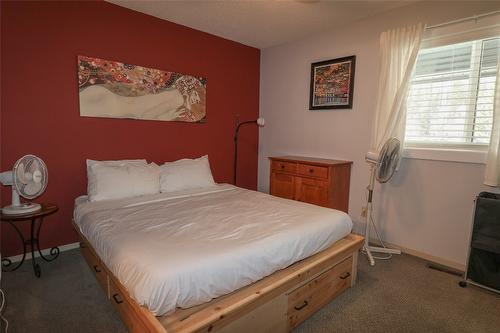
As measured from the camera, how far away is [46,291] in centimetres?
209

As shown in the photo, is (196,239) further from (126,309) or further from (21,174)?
(21,174)

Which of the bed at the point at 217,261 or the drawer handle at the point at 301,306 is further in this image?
the drawer handle at the point at 301,306

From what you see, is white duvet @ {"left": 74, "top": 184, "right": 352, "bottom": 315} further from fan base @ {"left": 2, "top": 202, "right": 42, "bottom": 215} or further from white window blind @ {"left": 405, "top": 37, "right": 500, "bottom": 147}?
white window blind @ {"left": 405, "top": 37, "right": 500, "bottom": 147}

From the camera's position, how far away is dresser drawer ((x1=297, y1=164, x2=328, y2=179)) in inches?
124

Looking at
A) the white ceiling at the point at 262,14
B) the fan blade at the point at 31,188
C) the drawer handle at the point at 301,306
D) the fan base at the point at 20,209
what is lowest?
the drawer handle at the point at 301,306

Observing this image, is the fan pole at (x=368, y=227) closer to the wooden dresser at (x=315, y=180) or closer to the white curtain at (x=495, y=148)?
the wooden dresser at (x=315, y=180)

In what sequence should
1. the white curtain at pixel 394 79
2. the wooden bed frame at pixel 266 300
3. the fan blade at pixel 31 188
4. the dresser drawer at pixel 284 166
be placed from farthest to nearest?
the dresser drawer at pixel 284 166 < the white curtain at pixel 394 79 < the fan blade at pixel 31 188 < the wooden bed frame at pixel 266 300

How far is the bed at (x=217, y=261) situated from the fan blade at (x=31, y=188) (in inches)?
13.8

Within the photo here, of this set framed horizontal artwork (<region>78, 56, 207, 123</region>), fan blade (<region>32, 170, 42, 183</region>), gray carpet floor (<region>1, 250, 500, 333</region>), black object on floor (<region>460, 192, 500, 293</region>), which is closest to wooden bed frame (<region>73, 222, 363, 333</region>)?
gray carpet floor (<region>1, 250, 500, 333</region>)

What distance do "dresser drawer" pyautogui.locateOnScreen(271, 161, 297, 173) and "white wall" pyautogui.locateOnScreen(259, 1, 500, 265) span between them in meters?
0.44

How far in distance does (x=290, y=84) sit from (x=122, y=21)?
2.24 m

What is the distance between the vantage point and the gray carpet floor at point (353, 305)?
1769 millimetres

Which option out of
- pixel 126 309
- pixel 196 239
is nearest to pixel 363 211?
pixel 196 239

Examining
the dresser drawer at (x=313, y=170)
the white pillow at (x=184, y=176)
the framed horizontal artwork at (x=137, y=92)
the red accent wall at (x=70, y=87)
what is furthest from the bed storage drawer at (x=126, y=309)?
the dresser drawer at (x=313, y=170)
